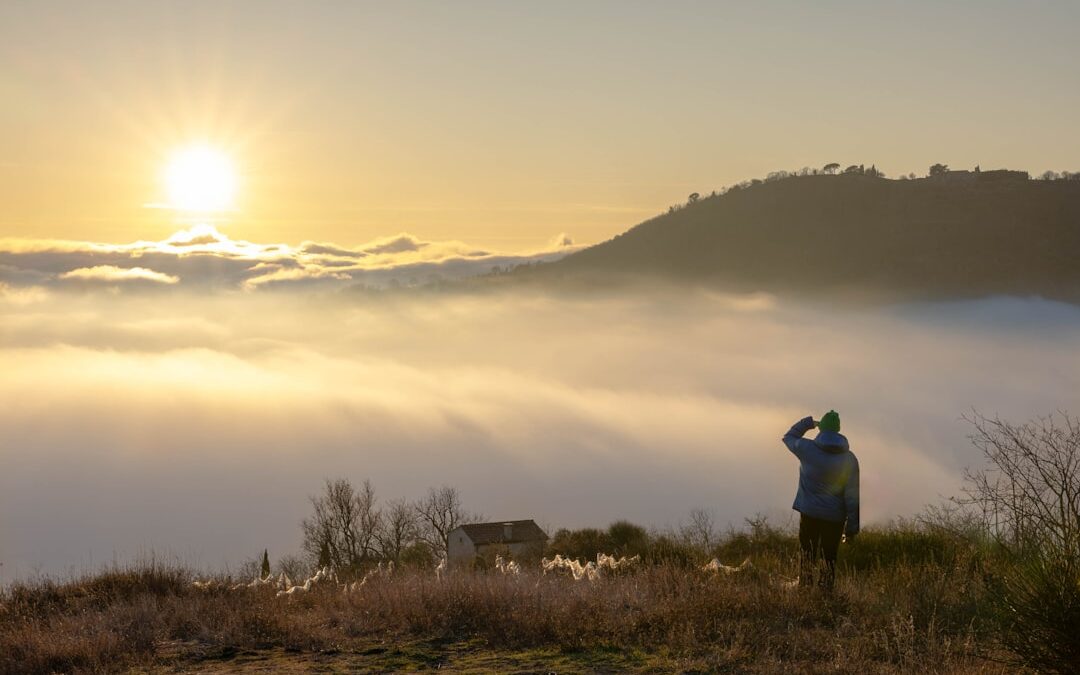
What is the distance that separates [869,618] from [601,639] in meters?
2.64

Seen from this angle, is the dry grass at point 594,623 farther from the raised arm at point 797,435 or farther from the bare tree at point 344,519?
the bare tree at point 344,519

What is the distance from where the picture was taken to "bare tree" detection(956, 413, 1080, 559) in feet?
29.0

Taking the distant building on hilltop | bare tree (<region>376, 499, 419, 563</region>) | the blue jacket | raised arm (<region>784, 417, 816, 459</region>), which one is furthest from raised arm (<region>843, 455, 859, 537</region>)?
bare tree (<region>376, 499, 419, 563</region>)

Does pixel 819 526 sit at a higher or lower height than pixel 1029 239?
lower

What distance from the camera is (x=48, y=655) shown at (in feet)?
33.9

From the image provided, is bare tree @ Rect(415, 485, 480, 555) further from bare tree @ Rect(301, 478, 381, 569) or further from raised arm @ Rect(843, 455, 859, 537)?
raised arm @ Rect(843, 455, 859, 537)

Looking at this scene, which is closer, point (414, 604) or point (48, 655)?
point (48, 655)

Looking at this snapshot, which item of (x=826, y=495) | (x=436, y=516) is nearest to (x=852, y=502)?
(x=826, y=495)

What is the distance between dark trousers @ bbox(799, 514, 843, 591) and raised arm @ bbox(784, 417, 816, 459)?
79 centimetres

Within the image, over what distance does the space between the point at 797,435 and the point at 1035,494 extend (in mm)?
2570

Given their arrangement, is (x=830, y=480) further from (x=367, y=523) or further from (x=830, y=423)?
(x=367, y=523)

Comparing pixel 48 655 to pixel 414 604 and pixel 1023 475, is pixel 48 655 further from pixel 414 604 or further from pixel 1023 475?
pixel 1023 475

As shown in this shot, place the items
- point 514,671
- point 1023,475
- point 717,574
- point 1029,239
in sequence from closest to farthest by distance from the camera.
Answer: point 514,671
point 1023,475
point 717,574
point 1029,239

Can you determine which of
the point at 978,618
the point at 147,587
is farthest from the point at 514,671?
the point at 147,587
